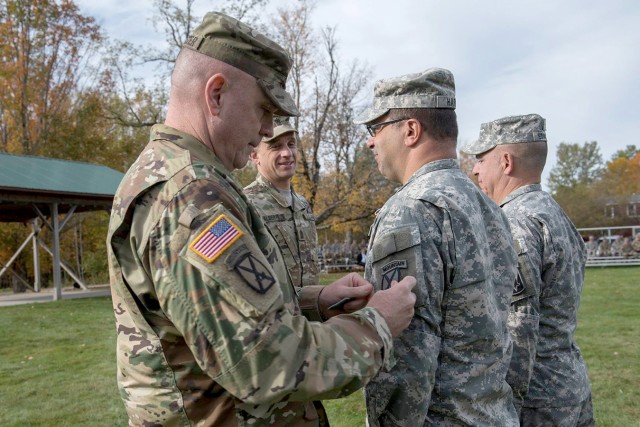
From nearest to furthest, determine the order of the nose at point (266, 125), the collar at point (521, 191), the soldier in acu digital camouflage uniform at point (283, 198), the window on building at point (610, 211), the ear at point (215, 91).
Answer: the ear at point (215, 91)
the nose at point (266, 125)
the collar at point (521, 191)
the soldier in acu digital camouflage uniform at point (283, 198)
the window on building at point (610, 211)

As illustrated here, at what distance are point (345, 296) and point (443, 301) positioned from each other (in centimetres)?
43

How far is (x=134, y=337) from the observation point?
170cm

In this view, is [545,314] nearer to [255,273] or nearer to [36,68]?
[255,273]

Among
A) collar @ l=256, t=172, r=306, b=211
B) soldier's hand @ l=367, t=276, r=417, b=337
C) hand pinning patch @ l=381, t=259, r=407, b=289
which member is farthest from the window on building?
soldier's hand @ l=367, t=276, r=417, b=337

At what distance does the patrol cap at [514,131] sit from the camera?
3.84 metres

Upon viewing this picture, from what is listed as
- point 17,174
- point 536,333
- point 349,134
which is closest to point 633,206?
point 349,134

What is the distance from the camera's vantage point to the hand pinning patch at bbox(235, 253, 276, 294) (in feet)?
4.76

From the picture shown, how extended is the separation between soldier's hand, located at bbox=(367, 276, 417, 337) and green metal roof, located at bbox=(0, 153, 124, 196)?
1571cm

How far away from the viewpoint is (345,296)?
7.13 ft

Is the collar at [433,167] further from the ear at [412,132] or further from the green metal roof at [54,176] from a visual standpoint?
the green metal roof at [54,176]

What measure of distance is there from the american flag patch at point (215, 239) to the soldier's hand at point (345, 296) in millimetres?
787

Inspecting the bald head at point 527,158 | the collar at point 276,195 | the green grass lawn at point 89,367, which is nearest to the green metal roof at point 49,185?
the green grass lawn at point 89,367

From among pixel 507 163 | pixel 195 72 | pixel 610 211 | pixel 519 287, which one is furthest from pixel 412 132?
pixel 610 211

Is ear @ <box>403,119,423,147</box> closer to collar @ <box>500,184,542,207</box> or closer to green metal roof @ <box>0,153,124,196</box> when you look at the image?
collar @ <box>500,184,542,207</box>
